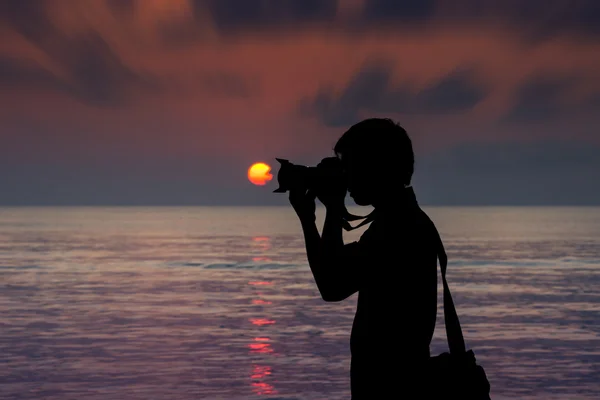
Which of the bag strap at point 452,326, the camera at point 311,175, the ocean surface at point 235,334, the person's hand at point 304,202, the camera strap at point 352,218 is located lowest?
the ocean surface at point 235,334

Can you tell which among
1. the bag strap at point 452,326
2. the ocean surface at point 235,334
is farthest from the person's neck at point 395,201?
the ocean surface at point 235,334

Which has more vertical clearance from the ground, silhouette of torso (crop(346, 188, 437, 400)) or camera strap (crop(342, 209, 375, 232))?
camera strap (crop(342, 209, 375, 232))

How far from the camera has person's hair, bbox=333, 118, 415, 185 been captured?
3201 mm

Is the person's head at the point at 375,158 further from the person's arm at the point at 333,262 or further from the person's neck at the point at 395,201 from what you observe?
the person's arm at the point at 333,262

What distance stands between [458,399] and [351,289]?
1.61 feet

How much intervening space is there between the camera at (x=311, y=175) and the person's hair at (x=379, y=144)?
77mm

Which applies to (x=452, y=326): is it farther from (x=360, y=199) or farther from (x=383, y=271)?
(x=360, y=199)

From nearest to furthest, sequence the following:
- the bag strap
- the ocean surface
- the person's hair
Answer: the bag strap, the person's hair, the ocean surface

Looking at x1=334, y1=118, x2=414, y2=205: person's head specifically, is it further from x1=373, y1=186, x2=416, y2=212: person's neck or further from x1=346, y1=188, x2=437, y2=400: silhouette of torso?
x1=346, y1=188, x2=437, y2=400: silhouette of torso

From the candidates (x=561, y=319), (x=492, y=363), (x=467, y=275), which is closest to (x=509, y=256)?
(x=467, y=275)

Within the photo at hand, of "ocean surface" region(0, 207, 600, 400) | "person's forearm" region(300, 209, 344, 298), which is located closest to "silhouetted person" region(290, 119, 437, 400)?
"person's forearm" region(300, 209, 344, 298)

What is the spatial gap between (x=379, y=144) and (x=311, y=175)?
25 cm

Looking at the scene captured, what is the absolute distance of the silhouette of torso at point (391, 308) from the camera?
3.09 m

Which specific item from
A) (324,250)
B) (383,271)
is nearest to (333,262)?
(324,250)
